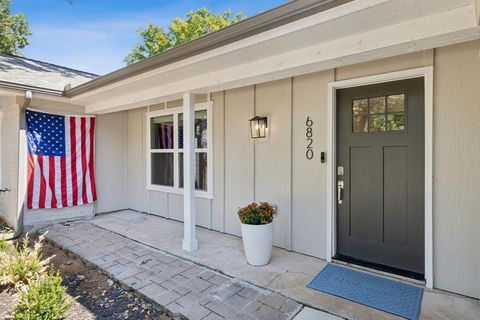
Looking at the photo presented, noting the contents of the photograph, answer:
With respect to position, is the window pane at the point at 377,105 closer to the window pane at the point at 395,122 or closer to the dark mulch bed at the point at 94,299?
the window pane at the point at 395,122

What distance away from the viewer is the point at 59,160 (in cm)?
512

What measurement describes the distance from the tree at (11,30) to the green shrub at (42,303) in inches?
606

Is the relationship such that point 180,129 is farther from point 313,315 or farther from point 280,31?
point 313,315

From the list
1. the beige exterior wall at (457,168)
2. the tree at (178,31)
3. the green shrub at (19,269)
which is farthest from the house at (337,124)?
the tree at (178,31)

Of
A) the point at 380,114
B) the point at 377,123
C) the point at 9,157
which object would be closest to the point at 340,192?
the point at 377,123

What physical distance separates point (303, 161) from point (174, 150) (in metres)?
2.72

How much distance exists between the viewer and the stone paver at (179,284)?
7.65ft

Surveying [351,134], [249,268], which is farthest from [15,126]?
[351,134]

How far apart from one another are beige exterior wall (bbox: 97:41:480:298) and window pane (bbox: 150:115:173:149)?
13.1 inches

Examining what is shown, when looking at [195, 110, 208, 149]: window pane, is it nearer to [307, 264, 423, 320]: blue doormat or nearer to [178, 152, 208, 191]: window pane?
[178, 152, 208, 191]: window pane

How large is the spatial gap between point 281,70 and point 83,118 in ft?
14.5

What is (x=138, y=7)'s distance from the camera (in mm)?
7145

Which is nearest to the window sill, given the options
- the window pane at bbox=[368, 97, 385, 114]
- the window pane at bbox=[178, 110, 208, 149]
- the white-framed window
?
the white-framed window

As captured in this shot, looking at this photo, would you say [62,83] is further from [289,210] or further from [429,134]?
[429,134]
